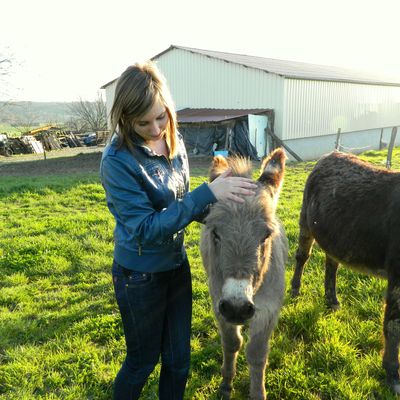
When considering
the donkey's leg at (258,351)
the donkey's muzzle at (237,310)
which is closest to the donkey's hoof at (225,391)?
the donkey's leg at (258,351)

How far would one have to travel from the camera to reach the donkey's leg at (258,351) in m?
2.42

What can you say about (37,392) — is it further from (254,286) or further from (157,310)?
(254,286)

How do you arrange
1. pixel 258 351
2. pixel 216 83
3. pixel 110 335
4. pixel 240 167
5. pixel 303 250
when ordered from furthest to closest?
pixel 216 83
pixel 303 250
pixel 110 335
pixel 258 351
pixel 240 167

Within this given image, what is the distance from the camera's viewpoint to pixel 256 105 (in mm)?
18156

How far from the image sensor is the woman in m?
1.67

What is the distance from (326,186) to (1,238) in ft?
17.6

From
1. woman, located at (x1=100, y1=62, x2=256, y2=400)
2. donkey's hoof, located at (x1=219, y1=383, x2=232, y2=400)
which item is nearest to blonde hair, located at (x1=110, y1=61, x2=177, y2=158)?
woman, located at (x1=100, y1=62, x2=256, y2=400)

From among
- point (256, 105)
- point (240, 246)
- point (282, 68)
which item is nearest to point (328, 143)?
point (282, 68)

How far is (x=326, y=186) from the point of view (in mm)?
3730

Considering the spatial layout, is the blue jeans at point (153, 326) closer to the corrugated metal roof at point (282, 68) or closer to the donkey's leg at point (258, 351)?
the donkey's leg at point (258, 351)

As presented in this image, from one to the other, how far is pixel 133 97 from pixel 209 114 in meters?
17.8

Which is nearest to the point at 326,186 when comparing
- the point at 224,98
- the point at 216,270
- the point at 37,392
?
the point at 216,270

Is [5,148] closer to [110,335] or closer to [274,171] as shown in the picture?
[110,335]

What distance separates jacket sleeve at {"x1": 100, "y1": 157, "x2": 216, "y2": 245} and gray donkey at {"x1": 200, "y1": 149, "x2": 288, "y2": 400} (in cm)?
31
